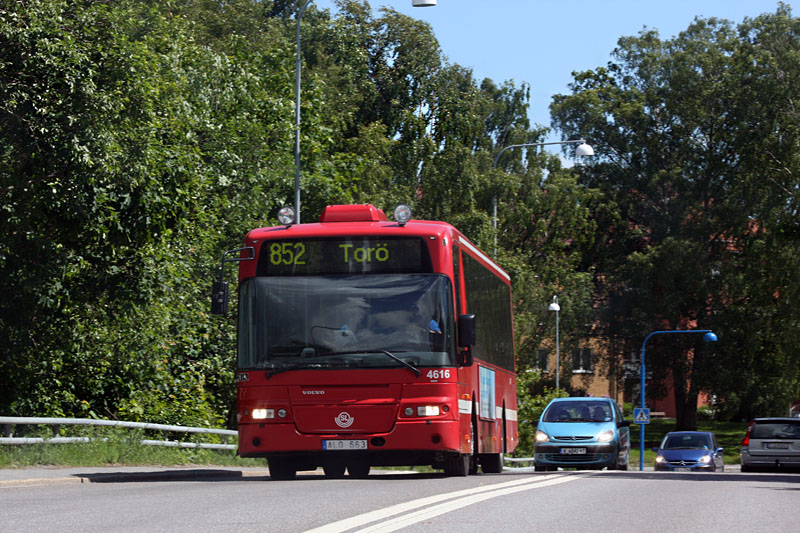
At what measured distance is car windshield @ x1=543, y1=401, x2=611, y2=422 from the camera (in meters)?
26.3

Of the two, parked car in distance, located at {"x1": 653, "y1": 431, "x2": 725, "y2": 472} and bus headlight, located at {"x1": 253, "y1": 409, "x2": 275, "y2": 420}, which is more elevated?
bus headlight, located at {"x1": 253, "y1": 409, "x2": 275, "y2": 420}

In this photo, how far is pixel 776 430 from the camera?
3159 centimetres

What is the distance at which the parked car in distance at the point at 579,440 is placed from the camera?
25.5 metres

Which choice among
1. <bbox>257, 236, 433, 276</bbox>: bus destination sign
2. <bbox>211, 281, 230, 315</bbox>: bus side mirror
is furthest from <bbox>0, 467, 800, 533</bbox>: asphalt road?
<bbox>257, 236, 433, 276</bbox>: bus destination sign

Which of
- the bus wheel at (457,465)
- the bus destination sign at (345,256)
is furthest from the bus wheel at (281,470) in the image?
the bus destination sign at (345,256)

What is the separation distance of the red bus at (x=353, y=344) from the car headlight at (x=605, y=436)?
895 cm

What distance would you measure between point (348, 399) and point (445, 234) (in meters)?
2.55

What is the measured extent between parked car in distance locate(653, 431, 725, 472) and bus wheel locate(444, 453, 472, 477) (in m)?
14.3

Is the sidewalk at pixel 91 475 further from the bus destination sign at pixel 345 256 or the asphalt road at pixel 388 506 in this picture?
the bus destination sign at pixel 345 256

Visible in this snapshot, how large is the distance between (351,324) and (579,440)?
10439 mm

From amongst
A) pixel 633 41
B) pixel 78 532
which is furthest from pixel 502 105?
pixel 78 532

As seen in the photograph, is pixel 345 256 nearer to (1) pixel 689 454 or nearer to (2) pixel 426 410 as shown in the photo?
(2) pixel 426 410

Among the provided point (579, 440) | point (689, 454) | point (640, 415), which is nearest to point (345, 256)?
point (579, 440)

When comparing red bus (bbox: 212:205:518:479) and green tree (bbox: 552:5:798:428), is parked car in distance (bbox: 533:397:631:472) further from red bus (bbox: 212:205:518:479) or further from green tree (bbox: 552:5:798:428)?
green tree (bbox: 552:5:798:428)
